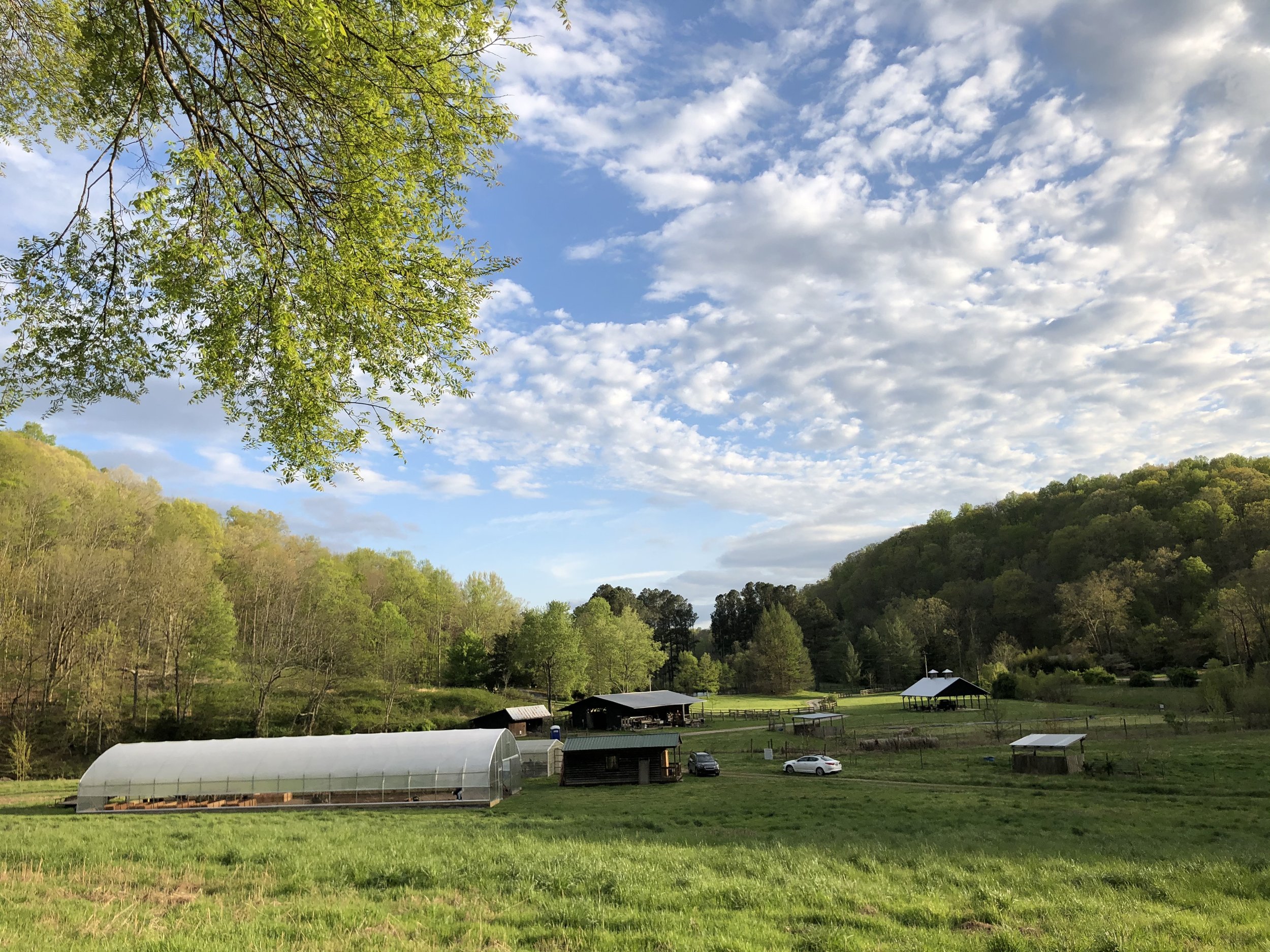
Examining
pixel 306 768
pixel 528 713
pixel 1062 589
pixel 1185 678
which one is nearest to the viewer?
pixel 306 768

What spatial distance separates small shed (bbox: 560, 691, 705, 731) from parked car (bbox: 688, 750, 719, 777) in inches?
865

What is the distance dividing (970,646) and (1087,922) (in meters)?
112

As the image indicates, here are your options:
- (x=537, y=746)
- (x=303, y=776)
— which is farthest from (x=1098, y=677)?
(x=303, y=776)

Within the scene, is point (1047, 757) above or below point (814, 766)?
above

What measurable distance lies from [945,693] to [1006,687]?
11.1 m

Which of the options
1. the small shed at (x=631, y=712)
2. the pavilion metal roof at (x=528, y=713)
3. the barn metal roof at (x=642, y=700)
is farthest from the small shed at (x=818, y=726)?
the pavilion metal roof at (x=528, y=713)

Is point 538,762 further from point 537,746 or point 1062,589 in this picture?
point 1062,589

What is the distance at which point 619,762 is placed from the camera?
120 ft

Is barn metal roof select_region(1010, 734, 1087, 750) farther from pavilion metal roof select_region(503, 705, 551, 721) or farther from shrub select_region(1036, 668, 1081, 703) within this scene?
pavilion metal roof select_region(503, 705, 551, 721)

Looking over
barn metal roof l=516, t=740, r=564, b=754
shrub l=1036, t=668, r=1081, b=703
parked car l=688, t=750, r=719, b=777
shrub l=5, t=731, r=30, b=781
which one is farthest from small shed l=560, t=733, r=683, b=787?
shrub l=1036, t=668, r=1081, b=703

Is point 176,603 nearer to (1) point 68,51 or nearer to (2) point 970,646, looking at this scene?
(1) point 68,51

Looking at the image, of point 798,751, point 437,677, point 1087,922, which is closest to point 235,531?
point 437,677

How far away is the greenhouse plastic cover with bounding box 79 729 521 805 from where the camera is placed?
2972cm

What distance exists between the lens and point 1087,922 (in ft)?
29.1
